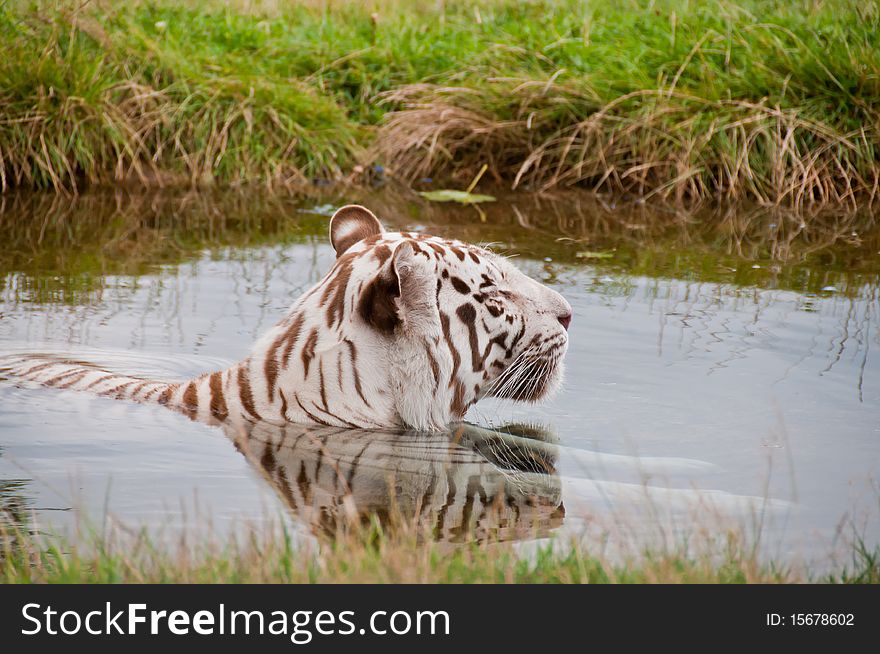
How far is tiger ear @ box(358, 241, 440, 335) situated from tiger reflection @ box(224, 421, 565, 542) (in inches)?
18.7

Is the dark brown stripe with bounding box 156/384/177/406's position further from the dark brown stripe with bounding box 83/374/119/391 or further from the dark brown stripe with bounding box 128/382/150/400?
the dark brown stripe with bounding box 83/374/119/391

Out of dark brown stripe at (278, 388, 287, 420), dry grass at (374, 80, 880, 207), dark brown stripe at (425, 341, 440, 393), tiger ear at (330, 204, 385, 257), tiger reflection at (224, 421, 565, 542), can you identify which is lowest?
tiger reflection at (224, 421, 565, 542)

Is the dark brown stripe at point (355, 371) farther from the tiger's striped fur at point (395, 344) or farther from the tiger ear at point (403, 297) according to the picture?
the tiger ear at point (403, 297)

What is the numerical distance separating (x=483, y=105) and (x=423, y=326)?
262 inches

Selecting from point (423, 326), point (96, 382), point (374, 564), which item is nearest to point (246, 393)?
point (423, 326)


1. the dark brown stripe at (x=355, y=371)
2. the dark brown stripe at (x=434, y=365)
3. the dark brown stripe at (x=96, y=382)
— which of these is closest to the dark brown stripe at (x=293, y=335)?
the dark brown stripe at (x=355, y=371)

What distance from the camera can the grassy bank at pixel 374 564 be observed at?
10.7 ft

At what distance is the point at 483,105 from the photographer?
10750mm

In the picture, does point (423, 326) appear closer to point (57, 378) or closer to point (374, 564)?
point (374, 564)

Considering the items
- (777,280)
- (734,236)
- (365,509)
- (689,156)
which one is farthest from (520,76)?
(365,509)

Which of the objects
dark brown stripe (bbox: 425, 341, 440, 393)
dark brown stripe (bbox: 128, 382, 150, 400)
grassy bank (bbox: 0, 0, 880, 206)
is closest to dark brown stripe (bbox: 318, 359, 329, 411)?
dark brown stripe (bbox: 425, 341, 440, 393)

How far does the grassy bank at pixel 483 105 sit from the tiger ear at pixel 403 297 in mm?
5873

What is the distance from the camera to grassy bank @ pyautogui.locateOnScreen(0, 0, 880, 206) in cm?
981

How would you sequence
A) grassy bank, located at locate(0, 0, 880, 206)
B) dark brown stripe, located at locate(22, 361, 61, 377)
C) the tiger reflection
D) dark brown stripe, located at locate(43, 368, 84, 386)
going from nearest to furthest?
1. the tiger reflection
2. dark brown stripe, located at locate(43, 368, 84, 386)
3. dark brown stripe, located at locate(22, 361, 61, 377)
4. grassy bank, located at locate(0, 0, 880, 206)
